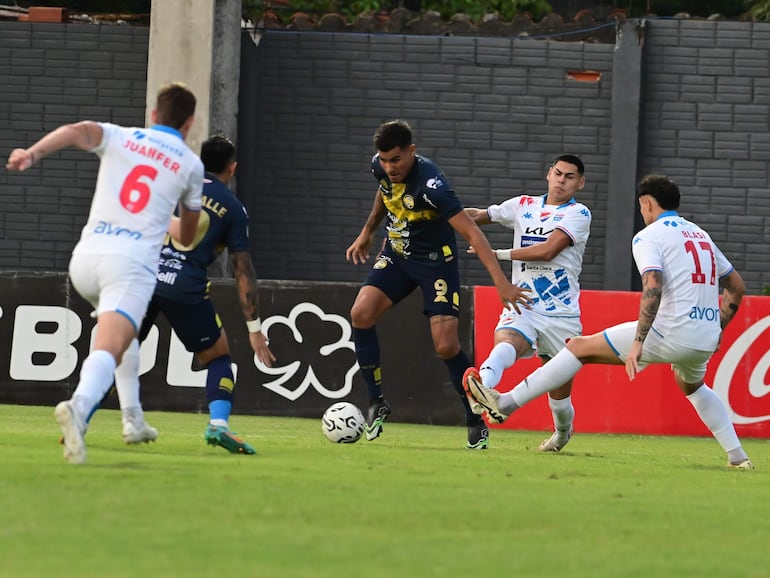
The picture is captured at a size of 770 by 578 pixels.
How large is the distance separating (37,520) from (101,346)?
1734 millimetres

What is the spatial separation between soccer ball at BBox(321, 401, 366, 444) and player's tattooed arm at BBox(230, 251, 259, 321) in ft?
5.02

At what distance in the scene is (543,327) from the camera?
11.0 metres

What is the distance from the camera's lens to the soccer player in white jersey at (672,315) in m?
9.59

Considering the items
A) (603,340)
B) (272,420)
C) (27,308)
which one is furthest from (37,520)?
(27,308)

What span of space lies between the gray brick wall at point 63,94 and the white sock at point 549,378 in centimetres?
1113

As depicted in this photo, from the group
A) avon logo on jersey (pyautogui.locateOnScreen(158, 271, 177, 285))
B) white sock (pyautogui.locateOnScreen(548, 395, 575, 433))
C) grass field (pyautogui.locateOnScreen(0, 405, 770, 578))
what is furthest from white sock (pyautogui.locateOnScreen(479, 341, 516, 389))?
avon logo on jersey (pyautogui.locateOnScreen(158, 271, 177, 285))

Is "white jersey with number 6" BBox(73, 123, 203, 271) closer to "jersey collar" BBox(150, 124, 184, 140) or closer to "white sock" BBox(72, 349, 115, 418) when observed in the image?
"jersey collar" BBox(150, 124, 184, 140)

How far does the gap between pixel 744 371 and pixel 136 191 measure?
8.40 metres

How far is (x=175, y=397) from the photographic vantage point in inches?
582

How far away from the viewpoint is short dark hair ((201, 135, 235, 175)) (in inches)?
364

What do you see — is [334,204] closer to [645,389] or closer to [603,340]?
[645,389]

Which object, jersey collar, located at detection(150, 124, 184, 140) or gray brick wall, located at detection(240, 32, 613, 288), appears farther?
gray brick wall, located at detection(240, 32, 613, 288)

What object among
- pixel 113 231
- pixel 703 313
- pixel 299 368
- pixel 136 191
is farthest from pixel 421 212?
pixel 299 368

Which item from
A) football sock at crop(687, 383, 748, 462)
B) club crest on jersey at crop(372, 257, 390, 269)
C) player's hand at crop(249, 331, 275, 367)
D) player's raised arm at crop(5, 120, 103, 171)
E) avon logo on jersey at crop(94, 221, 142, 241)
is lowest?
football sock at crop(687, 383, 748, 462)
